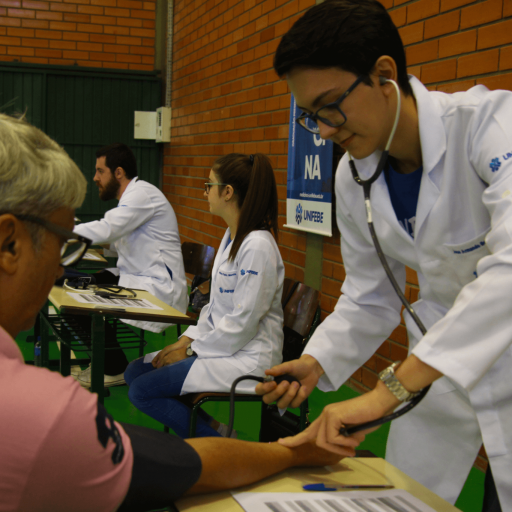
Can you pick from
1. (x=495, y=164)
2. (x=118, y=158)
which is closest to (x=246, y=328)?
(x=495, y=164)

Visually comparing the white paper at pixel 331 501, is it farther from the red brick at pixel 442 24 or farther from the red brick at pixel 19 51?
the red brick at pixel 19 51

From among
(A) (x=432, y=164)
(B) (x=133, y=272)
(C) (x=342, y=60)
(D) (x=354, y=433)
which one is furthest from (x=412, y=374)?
(B) (x=133, y=272)

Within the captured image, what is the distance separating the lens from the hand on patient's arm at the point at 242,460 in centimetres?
87

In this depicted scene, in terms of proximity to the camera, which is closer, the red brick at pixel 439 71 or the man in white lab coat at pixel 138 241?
the red brick at pixel 439 71

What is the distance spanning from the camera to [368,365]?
2871mm

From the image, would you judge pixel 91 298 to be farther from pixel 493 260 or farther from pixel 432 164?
pixel 493 260

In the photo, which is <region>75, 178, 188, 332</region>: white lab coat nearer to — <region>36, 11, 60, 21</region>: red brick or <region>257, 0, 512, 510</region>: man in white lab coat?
<region>257, 0, 512, 510</region>: man in white lab coat

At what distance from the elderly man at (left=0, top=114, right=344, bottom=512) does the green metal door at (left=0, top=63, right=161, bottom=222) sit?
5700mm

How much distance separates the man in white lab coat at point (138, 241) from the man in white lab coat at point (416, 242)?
6.92ft

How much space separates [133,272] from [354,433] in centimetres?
265

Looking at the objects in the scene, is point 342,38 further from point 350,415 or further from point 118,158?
point 118,158

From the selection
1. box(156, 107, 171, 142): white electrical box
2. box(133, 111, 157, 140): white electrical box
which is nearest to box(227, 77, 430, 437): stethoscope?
box(156, 107, 171, 142): white electrical box

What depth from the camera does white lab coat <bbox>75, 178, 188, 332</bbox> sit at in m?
3.25

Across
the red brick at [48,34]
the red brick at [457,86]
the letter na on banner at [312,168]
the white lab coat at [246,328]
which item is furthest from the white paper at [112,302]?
the red brick at [48,34]
